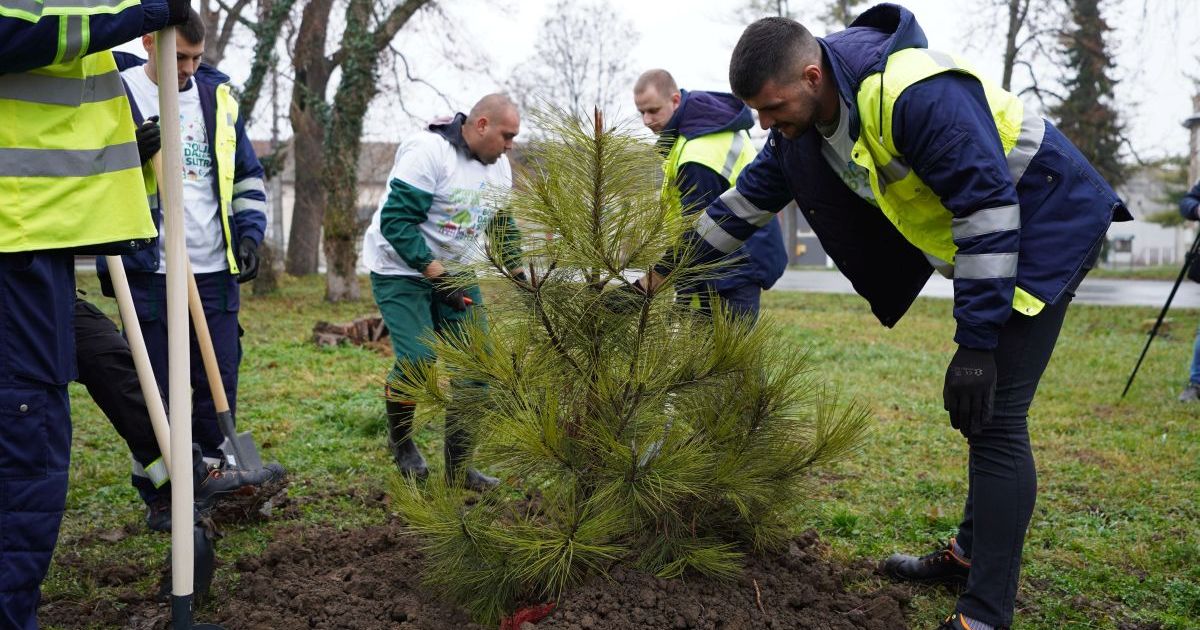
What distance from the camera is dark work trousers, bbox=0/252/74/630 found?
212 centimetres

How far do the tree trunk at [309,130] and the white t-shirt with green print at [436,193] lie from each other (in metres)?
9.97

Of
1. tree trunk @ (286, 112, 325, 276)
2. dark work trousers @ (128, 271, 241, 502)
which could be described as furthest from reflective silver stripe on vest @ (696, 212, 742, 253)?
tree trunk @ (286, 112, 325, 276)

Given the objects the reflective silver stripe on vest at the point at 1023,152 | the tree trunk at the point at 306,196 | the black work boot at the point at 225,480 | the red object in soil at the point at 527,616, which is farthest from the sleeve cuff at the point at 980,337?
the tree trunk at the point at 306,196

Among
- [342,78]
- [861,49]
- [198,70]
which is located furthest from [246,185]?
[342,78]

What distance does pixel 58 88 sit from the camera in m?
2.17

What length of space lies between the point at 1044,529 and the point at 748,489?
73.2 inches

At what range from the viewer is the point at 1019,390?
2.61m

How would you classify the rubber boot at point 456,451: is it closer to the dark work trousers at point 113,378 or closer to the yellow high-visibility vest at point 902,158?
the dark work trousers at point 113,378

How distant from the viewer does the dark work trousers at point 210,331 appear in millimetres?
3516

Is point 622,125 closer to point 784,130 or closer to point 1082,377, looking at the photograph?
point 784,130

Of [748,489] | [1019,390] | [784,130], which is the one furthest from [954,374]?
[784,130]

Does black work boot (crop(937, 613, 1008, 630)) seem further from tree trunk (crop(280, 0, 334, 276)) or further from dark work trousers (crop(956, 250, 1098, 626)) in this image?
tree trunk (crop(280, 0, 334, 276))

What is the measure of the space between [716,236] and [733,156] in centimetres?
138

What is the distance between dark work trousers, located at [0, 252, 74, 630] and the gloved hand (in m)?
0.62
